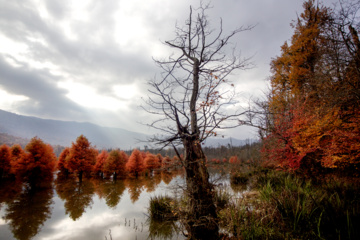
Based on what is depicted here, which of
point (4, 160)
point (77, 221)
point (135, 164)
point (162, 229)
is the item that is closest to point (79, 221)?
point (77, 221)

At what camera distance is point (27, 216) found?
11039 mm

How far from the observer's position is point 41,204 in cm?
1414

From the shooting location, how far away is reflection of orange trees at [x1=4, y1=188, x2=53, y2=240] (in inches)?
350

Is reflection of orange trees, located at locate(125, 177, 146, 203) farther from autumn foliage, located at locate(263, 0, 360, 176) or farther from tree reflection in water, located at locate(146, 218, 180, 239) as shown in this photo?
autumn foliage, located at locate(263, 0, 360, 176)

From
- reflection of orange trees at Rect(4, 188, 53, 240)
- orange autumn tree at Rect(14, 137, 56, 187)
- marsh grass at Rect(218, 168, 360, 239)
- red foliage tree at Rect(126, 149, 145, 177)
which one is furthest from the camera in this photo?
red foliage tree at Rect(126, 149, 145, 177)

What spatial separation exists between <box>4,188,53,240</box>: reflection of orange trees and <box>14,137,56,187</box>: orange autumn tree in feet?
22.3

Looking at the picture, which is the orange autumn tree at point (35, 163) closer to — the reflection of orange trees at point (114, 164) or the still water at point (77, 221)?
the still water at point (77, 221)

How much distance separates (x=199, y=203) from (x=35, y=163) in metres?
24.8

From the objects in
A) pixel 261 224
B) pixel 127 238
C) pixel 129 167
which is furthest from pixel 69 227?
pixel 129 167

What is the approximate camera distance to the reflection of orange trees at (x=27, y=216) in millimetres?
8891

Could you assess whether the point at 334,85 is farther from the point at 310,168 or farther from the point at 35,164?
the point at 35,164

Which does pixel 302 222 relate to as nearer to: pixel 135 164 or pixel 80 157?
pixel 80 157

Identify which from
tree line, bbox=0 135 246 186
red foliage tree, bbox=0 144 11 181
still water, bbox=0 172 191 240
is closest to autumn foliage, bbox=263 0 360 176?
tree line, bbox=0 135 246 186

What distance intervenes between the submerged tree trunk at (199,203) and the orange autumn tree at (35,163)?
24228 mm
